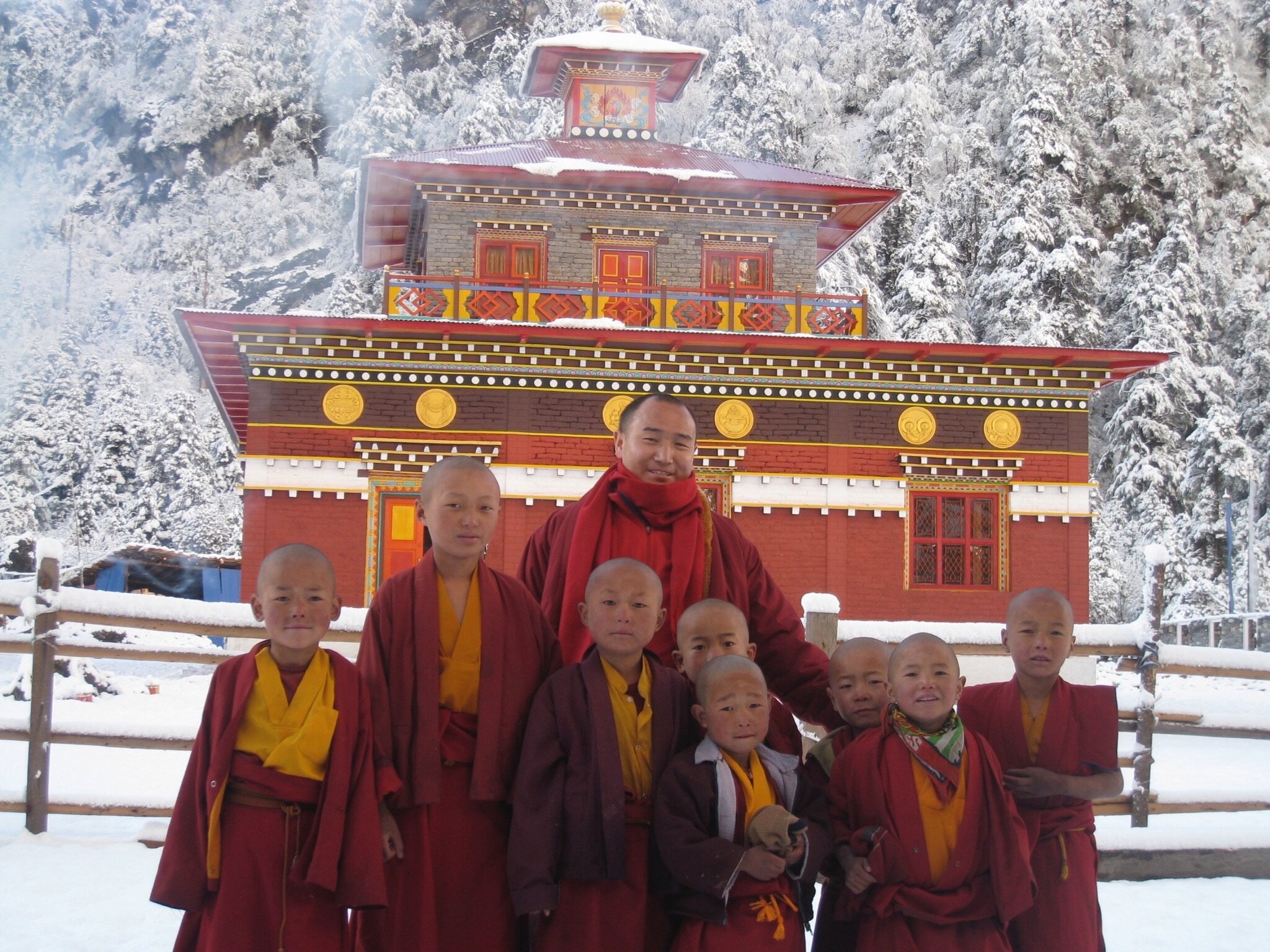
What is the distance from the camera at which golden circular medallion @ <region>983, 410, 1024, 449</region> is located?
13719 mm

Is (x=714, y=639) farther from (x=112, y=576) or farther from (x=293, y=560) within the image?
(x=112, y=576)

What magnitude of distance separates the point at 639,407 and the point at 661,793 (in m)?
1.26

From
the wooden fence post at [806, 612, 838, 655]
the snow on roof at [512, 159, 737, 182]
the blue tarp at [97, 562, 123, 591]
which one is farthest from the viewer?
the blue tarp at [97, 562, 123, 591]

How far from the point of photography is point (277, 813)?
2.95 m

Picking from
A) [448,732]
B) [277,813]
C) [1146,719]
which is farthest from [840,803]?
[1146,719]

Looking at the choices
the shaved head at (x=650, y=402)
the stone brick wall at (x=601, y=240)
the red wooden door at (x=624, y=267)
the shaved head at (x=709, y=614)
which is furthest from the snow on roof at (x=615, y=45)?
the shaved head at (x=709, y=614)

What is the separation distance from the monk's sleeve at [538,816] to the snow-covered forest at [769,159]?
26.7 m

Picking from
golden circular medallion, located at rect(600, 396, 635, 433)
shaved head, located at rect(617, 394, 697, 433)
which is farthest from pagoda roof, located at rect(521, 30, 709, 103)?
shaved head, located at rect(617, 394, 697, 433)

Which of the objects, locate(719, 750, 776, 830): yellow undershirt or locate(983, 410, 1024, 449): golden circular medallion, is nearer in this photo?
locate(719, 750, 776, 830): yellow undershirt

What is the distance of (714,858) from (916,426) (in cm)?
1141

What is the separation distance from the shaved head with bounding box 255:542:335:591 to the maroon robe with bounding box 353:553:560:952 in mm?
217

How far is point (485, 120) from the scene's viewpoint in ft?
117

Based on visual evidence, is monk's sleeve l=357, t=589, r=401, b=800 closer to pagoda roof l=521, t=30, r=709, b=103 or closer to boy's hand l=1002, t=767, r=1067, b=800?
boy's hand l=1002, t=767, r=1067, b=800

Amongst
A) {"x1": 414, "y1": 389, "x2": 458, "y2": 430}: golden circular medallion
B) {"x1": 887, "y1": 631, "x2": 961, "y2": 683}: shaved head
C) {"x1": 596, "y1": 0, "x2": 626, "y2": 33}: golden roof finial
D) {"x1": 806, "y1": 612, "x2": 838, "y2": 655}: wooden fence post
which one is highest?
{"x1": 596, "y1": 0, "x2": 626, "y2": 33}: golden roof finial
